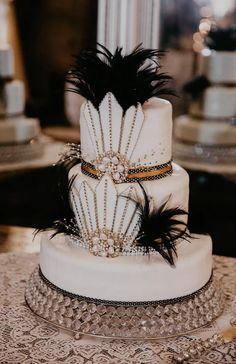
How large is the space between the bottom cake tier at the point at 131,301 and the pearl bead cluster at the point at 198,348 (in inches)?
1.6

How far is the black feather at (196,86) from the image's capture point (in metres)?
2.02

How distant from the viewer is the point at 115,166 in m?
1.04

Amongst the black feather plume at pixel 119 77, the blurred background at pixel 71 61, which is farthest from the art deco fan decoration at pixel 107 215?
the blurred background at pixel 71 61

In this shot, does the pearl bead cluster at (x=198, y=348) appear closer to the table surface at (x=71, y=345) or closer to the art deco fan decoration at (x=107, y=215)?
the table surface at (x=71, y=345)

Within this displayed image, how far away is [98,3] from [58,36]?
0.16 m

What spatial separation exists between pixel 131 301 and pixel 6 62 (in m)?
1.19

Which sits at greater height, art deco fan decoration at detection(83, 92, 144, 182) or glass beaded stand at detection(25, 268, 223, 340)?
art deco fan decoration at detection(83, 92, 144, 182)

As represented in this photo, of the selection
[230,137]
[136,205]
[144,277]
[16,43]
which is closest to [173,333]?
[144,277]

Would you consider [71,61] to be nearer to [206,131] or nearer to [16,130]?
[16,130]

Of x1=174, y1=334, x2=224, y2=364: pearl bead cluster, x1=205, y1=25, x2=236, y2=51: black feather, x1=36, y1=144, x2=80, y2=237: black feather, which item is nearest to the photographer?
x1=174, y1=334, x2=224, y2=364: pearl bead cluster

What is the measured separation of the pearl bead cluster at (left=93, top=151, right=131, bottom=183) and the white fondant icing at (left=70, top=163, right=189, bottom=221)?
0.01 m

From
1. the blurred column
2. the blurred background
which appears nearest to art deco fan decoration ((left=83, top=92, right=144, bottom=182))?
the blurred background

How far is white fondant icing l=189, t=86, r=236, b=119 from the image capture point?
2.02 meters

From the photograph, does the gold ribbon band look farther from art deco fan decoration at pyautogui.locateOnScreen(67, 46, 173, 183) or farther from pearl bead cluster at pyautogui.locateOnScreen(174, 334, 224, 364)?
pearl bead cluster at pyautogui.locateOnScreen(174, 334, 224, 364)
